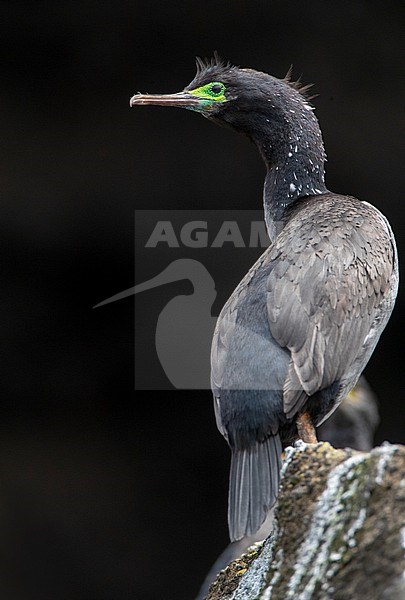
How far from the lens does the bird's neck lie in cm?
485

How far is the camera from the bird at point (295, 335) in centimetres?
364

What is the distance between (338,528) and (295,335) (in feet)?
3.74

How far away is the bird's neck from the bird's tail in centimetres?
147

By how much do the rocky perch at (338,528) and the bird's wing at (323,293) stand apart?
0.68m

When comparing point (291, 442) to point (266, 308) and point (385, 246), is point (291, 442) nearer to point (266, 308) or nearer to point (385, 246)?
point (266, 308)

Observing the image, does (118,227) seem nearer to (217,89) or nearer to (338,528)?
(217,89)

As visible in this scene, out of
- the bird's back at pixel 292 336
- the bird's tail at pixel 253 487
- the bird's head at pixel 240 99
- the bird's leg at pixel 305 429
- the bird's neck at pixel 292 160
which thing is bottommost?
the bird's tail at pixel 253 487

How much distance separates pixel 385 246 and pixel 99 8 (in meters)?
3.84

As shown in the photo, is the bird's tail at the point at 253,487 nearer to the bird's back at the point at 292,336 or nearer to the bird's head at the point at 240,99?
the bird's back at the point at 292,336

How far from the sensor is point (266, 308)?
3.86m

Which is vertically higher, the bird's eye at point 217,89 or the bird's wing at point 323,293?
the bird's eye at point 217,89

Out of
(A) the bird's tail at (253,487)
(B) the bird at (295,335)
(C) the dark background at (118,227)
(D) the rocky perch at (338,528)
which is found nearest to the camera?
(D) the rocky perch at (338,528)

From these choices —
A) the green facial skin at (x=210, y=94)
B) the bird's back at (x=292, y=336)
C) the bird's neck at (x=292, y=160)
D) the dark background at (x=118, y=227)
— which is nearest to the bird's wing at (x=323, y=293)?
the bird's back at (x=292, y=336)

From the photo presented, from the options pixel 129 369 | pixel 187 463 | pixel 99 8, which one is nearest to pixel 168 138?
pixel 99 8
